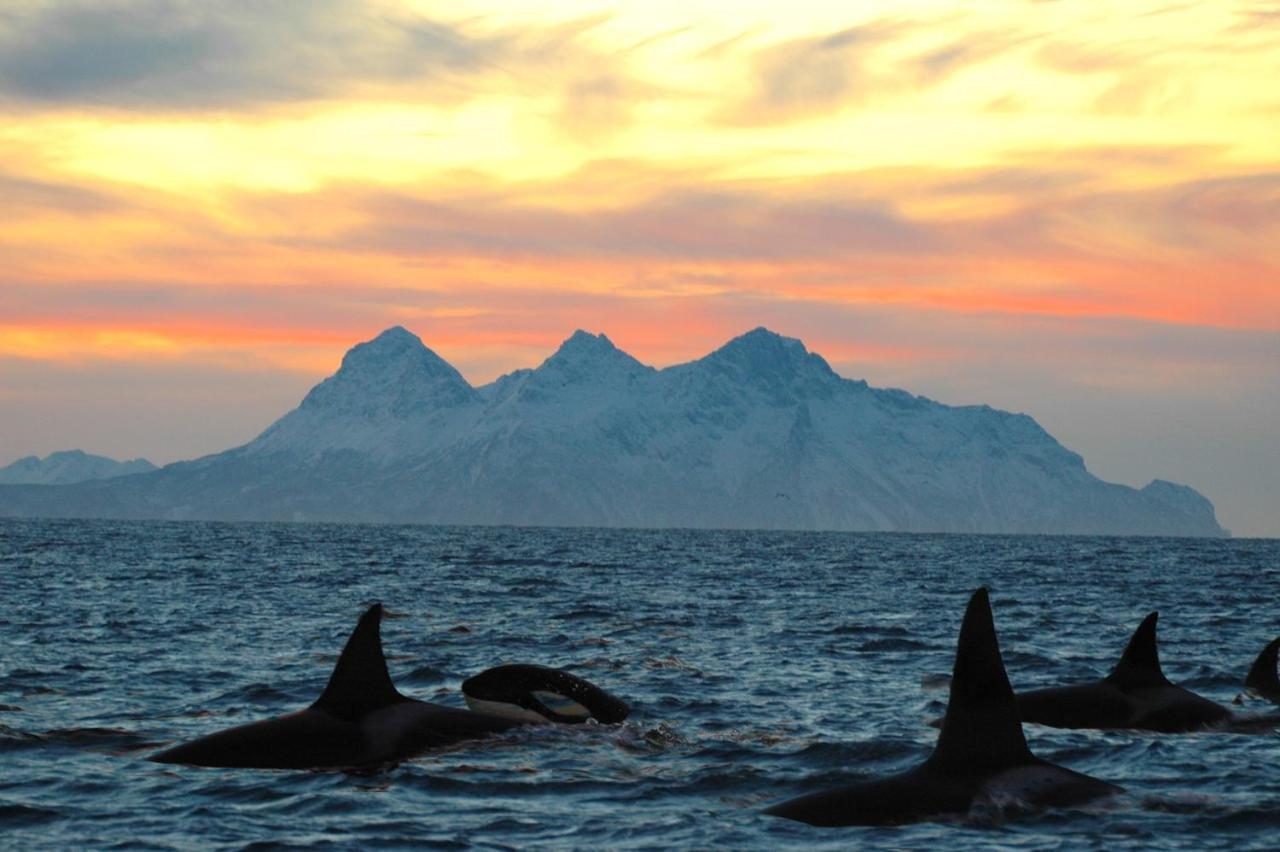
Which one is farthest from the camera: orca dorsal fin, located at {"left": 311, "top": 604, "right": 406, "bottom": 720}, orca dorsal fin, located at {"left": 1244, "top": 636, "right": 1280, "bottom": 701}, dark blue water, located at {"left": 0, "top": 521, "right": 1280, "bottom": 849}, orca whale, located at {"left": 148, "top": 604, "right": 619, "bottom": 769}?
orca dorsal fin, located at {"left": 1244, "top": 636, "right": 1280, "bottom": 701}

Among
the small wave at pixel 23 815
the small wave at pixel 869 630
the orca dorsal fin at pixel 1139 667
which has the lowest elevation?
the small wave at pixel 869 630

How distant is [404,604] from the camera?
164ft

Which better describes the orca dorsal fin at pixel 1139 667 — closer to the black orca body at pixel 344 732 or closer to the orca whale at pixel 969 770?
the orca whale at pixel 969 770

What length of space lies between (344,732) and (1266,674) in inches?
571

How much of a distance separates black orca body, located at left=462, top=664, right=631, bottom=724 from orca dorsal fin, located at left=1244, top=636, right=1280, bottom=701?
34.4ft

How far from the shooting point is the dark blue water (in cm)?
1527

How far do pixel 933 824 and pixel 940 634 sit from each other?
2574 cm

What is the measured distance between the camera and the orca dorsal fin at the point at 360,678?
18078 millimetres

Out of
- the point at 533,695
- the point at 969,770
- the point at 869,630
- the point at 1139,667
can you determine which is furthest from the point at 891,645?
the point at 969,770

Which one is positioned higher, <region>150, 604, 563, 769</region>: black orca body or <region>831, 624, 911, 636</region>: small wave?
<region>150, 604, 563, 769</region>: black orca body

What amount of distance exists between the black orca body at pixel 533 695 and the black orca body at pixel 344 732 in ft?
4.81

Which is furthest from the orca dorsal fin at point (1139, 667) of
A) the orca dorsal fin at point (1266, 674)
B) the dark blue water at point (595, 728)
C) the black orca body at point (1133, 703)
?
the orca dorsal fin at point (1266, 674)

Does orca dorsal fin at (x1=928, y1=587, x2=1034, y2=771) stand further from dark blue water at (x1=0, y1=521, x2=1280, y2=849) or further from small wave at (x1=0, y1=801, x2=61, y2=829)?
small wave at (x1=0, y1=801, x2=61, y2=829)

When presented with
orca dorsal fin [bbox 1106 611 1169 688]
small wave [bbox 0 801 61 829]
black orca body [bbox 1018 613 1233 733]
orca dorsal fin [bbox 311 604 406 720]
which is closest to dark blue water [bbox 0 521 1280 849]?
small wave [bbox 0 801 61 829]
